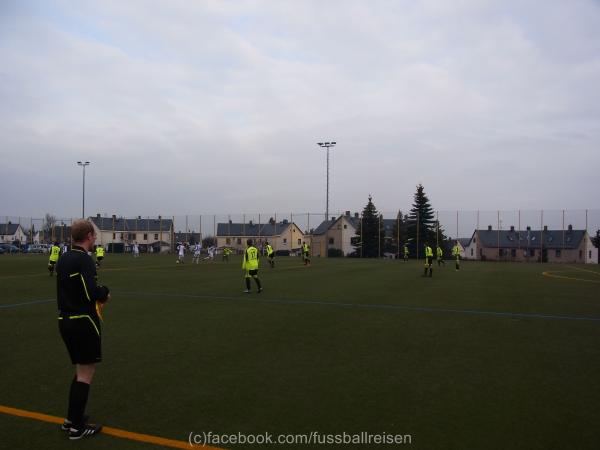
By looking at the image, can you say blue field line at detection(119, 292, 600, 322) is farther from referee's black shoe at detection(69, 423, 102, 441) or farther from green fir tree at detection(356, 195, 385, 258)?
green fir tree at detection(356, 195, 385, 258)

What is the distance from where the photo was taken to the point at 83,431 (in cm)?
421

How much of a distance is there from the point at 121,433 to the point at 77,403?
0.48 m

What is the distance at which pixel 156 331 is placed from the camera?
8.83 metres

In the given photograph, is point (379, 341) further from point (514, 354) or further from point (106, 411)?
point (106, 411)

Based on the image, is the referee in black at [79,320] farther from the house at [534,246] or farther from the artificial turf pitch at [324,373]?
the house at [534,246]

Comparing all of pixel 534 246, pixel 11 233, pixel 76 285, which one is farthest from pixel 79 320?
pixel 11 233

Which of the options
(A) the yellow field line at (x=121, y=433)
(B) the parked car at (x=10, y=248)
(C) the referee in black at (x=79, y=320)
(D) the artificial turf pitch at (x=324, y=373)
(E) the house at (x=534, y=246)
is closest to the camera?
(A) the yellow field line at (x=121, y=433)

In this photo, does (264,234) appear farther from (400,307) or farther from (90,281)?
(90,281)

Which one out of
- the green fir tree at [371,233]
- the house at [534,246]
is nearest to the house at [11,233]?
the green fir tree at [371,233]

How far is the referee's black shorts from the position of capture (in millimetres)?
4293

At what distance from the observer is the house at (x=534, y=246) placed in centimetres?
7406

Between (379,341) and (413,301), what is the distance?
5.57 metres

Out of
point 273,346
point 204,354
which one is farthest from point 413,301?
point 204,354

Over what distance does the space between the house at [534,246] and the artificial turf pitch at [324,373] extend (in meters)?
67.8
